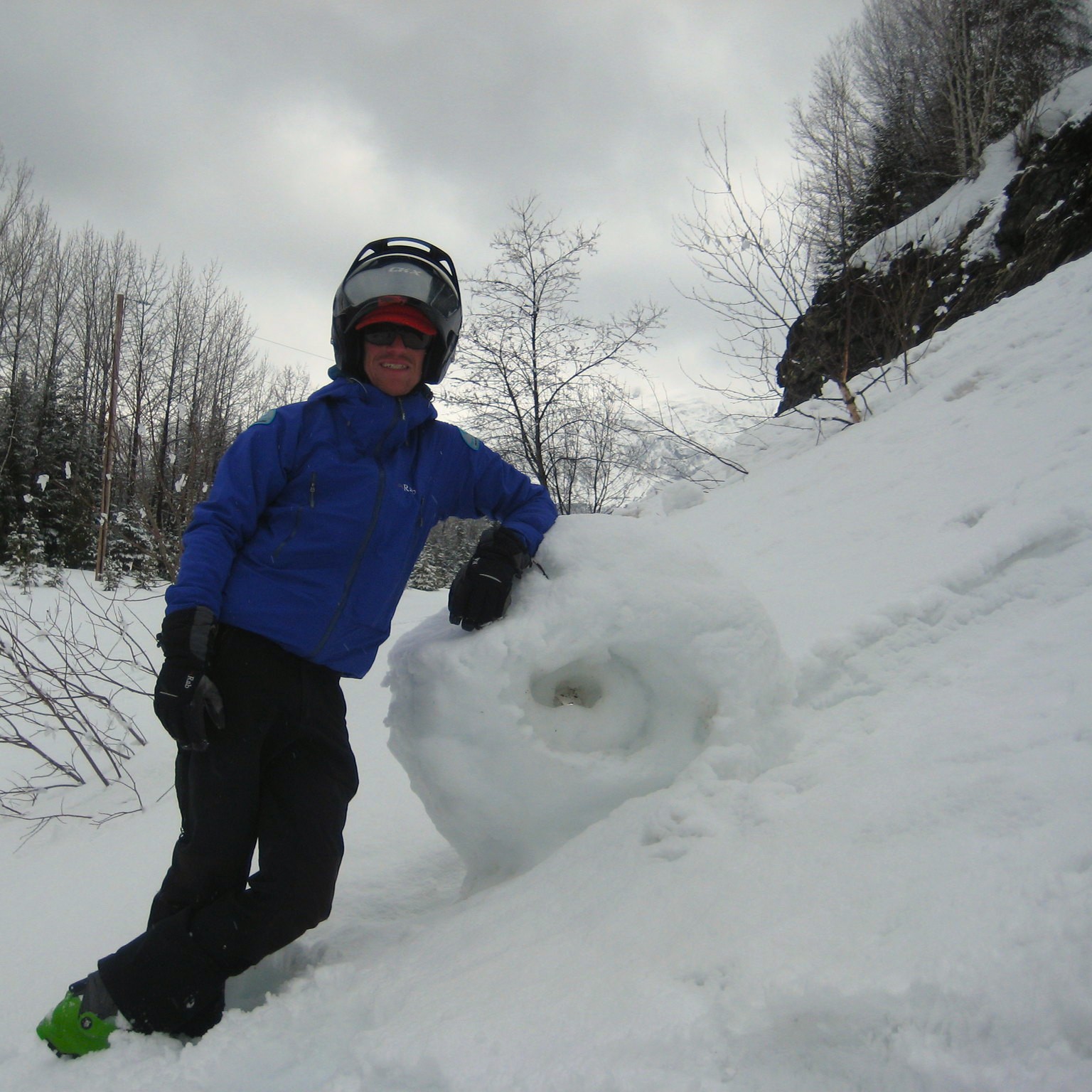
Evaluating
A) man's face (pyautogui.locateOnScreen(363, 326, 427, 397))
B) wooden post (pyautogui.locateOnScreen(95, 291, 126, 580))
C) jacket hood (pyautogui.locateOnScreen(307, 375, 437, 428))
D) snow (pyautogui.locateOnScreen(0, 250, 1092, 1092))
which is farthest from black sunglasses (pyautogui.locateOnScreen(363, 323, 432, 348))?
wooden post (pyautogui.locateOnScreen(95, 291, 126, 580))

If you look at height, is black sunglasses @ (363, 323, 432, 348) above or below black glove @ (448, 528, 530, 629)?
above

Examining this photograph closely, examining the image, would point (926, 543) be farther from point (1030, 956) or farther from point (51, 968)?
point (51, 968)

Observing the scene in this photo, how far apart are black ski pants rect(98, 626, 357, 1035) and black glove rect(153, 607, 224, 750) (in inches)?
3.4

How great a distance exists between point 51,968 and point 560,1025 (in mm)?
1737

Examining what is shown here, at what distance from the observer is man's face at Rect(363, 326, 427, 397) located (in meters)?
1.93

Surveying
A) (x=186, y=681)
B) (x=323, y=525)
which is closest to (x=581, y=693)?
(x=323, y=525)

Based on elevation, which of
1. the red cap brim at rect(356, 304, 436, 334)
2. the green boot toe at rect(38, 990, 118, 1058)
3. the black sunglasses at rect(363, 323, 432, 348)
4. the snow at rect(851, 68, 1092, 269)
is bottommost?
the green boot toe at rect(38, 990, 118, 1058)

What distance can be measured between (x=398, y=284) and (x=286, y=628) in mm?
1007

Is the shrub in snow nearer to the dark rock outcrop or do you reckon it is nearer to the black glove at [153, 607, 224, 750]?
the black glove at [153, 607, 224, 750]

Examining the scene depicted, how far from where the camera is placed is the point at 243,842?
1.60 m

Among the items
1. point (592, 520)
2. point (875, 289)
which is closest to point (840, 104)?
point (875, 289)

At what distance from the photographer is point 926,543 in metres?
2.91

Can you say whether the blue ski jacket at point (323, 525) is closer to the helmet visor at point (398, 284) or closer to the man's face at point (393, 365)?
the man's face at point (393, 365)

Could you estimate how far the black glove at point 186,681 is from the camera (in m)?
1.51
